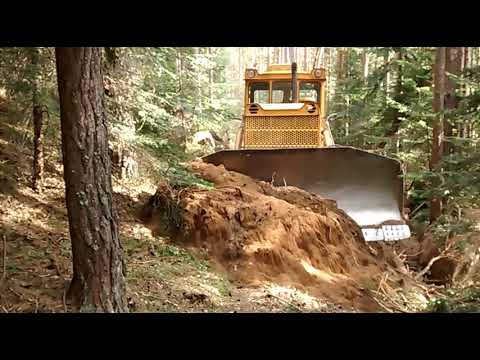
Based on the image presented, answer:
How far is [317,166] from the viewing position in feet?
20.9

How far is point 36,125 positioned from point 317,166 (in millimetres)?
3486

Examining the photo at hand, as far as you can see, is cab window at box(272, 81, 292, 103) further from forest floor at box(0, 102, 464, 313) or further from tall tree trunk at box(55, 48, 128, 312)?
tall tree trunk at box(55, 48, 128, 312)

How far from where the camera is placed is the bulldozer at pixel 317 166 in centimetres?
617

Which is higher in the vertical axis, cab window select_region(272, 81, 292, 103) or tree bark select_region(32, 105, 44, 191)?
cab window select_region(272, 81, 292, 103)

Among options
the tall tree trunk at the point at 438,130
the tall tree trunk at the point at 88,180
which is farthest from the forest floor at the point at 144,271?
the tall tree trunk at the point at 438,130

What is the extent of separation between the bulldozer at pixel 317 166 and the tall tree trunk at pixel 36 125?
2.26m

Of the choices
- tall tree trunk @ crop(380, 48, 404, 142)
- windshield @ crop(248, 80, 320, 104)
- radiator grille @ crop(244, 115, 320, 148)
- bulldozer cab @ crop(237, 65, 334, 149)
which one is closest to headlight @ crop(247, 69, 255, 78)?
windshield @ crop(248, 80, 320, 104)

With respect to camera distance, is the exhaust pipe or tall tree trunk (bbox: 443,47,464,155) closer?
tall tree trunk (bbox: 443,47,464,155)

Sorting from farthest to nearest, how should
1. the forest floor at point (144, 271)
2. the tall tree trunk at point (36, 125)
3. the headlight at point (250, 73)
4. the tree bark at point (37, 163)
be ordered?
the headlight at point (250, 73) < the tree bark at point (37, 163) < the tall tree trunk at point (36, 125) < the forest floor at point (144, 271)

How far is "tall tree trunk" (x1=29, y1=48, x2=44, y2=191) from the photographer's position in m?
4.45

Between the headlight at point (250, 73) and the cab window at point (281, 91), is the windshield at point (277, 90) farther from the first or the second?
the headlight at point (250, 73)
